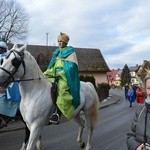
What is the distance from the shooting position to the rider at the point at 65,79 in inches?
297

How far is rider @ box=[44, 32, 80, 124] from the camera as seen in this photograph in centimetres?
755

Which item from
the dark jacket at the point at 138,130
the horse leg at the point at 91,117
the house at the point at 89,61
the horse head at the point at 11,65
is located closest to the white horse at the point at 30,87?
the horse head at the point at 11,65

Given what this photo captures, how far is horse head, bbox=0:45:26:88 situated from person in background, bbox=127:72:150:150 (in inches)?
143

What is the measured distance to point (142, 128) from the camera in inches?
135

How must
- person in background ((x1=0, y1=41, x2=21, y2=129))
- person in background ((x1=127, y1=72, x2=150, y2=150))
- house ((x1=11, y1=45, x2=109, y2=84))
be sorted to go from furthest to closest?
house ((x1=11, y1=45, x2=109, y2=84)), person in background ((x1=0, y1=41, x2=21, y2=129)), person in background ((x1=127, y1=72, x2=150, y2=150))

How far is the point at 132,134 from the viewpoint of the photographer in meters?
3.67

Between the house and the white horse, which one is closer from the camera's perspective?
the white horse

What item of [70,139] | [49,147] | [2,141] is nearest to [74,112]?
[49,147]

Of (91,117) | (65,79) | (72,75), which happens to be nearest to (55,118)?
(65,79)

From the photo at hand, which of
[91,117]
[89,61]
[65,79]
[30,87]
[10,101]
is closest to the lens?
[30,87]

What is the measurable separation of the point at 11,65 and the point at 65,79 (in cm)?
128

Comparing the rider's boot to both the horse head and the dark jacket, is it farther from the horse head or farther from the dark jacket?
the dark jacket

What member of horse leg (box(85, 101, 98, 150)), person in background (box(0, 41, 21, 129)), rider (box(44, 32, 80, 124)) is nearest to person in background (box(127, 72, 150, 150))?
rider (box(44, 32, 80, 124))

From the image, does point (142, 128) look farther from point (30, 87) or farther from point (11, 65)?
point (30, 87)
